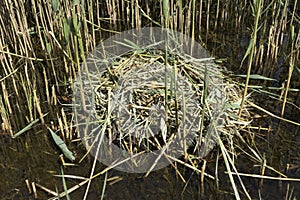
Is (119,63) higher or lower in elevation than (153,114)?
higher

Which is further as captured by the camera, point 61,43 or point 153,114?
point 61,43

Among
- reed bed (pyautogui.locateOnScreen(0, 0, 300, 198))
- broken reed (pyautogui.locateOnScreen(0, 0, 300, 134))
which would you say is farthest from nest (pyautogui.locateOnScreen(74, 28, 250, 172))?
broken reed (pyautogui.locateOnScreen(0, 0, 300, 134))

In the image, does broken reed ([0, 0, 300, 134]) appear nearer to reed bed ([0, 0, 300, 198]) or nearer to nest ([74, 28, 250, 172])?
reed bed ([0, 0, 300, 198])

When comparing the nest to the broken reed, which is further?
the broken reed

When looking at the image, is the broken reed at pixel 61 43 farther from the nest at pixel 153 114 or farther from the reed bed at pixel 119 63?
the nest at pixel 153 114

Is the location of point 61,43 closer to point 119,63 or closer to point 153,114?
point 119,63

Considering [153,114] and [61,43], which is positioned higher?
[61,43]

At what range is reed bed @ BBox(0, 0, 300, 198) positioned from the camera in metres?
1.57

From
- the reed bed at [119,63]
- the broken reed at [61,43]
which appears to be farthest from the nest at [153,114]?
the broken reed at [61,43]

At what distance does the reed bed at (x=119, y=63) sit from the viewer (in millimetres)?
1565

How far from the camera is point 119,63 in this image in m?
1.81

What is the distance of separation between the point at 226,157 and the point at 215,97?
27 centimetres

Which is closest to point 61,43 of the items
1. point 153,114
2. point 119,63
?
point 119,63

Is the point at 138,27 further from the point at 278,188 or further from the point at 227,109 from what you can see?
the point at 278,188
